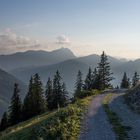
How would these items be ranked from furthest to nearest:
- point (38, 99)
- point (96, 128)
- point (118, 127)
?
1. point (38, 99)
2. point (118, 127)
3. point (96, 128)

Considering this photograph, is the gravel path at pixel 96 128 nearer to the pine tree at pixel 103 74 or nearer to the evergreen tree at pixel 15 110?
the evergreen tree at pixel 15 110

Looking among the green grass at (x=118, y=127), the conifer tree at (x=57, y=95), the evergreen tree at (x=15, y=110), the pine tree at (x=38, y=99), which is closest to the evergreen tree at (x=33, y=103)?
the pine tree at (x=38, y=99)

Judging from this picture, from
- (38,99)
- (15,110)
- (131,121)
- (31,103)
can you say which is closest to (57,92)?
(38,99)

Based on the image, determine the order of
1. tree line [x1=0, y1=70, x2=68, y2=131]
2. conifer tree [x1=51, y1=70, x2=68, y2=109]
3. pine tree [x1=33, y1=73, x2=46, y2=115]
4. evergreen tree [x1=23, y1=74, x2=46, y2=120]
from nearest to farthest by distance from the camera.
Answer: evergreen tree [x1=23, y1=74, x2=46, y2=120]
tree line [x1=0, y1=70, x2=68, y2=131]
pine tree [x1=33, y1=73, x2=46, y2=115]
conifer tree [x1=51, y1=70, x2=68, y2=109]

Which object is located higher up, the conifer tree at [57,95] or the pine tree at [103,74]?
the pine tree at [103,74]

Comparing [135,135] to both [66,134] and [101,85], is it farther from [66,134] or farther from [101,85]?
[101,85]

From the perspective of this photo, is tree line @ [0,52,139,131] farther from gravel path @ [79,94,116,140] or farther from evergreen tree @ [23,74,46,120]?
gravel path @ [79,94,116,140]

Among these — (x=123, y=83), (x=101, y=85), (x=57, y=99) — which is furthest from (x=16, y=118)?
(x=123, y=83)

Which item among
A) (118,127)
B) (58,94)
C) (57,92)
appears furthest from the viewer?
(57,92)

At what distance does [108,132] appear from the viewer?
2397 centimetres

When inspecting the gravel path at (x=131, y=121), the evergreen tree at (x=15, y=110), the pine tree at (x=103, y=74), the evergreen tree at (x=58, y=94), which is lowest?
the evergreen tree at (x=15, y=110)

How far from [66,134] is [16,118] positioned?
71.1 m

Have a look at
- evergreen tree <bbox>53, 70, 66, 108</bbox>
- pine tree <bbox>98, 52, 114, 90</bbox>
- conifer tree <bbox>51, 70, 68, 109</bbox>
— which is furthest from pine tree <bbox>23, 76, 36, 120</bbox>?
pine tree <bbox>98, 52, 114, 90</bbox>

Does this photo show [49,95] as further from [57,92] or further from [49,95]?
[57,92]
